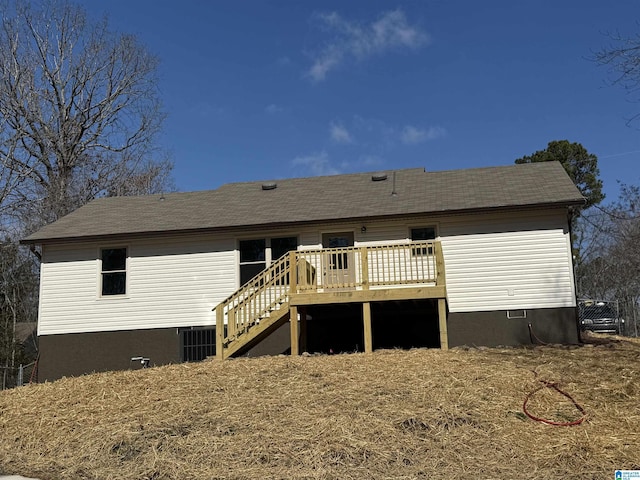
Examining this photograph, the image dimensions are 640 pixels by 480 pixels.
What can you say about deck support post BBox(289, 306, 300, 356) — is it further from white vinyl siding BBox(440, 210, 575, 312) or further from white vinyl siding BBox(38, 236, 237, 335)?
white vinyl siding BBox(440, 210, 575, 312)

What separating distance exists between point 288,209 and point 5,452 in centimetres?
962

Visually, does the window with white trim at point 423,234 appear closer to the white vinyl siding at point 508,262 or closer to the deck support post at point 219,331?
the white vinyl siding at point 508,262

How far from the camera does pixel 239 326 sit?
1276 cm

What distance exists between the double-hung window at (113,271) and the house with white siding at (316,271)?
36mm

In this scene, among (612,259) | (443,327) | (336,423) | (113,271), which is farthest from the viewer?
(612,259)

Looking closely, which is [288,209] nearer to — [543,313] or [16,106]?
[543,313]

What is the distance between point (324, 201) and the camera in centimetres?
1631

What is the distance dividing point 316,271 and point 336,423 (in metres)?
6.93

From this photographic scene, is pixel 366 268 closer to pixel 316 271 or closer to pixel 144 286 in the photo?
pixel 316 271

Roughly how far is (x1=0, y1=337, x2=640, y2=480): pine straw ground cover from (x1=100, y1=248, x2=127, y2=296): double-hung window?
5258 millimetres

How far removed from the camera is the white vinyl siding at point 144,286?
599 inches

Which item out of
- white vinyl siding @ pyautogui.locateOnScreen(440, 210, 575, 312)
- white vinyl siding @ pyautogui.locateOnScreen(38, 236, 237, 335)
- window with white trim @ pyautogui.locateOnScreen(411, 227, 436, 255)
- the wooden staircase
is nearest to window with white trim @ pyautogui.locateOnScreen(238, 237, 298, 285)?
white vinyl siding @ pyautogui.locateOnScreen(38, 236, 237, 335)

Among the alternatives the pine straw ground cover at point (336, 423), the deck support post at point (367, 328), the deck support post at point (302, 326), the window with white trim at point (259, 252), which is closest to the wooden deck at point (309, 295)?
the deck support post at point (367, 328)

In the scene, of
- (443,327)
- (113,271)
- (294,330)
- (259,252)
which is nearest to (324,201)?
(259,252)
